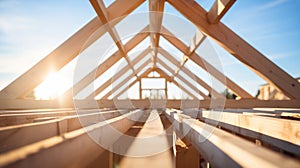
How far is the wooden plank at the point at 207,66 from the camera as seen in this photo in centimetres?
443

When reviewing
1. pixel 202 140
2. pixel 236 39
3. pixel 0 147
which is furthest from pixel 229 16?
pixel 0 147

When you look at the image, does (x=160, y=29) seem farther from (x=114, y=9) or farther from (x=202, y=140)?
(x=202, y=140)

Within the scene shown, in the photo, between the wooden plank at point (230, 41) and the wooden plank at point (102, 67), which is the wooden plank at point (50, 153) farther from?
the wooden plank at point (102, 67)

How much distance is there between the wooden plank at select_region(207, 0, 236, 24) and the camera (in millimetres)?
2291

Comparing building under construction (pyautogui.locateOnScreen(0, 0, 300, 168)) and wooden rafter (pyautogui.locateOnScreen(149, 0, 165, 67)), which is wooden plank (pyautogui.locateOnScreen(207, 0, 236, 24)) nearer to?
building under construction (pyautogui.locateOnScreen(0, 0, 300, 168))

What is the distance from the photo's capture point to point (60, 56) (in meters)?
2.69

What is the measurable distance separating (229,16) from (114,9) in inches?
60.9

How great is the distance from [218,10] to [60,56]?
5.68 feet

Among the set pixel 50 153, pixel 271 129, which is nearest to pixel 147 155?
pixel 271 129

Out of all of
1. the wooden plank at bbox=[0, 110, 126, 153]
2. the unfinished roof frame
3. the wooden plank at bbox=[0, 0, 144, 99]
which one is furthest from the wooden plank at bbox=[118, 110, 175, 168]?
the wooden plank at bbox=[0, 0, 144, 99]

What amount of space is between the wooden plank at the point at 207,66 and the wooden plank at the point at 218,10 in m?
1.53

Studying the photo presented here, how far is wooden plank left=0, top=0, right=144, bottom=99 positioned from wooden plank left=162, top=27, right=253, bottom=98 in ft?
5.04

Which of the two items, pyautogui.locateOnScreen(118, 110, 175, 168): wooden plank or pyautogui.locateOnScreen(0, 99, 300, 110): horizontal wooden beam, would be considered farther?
pyautogui.locateOnScreen(0, 99, 300, 110): horizontal wooden beam

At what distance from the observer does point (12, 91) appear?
2572 mm
